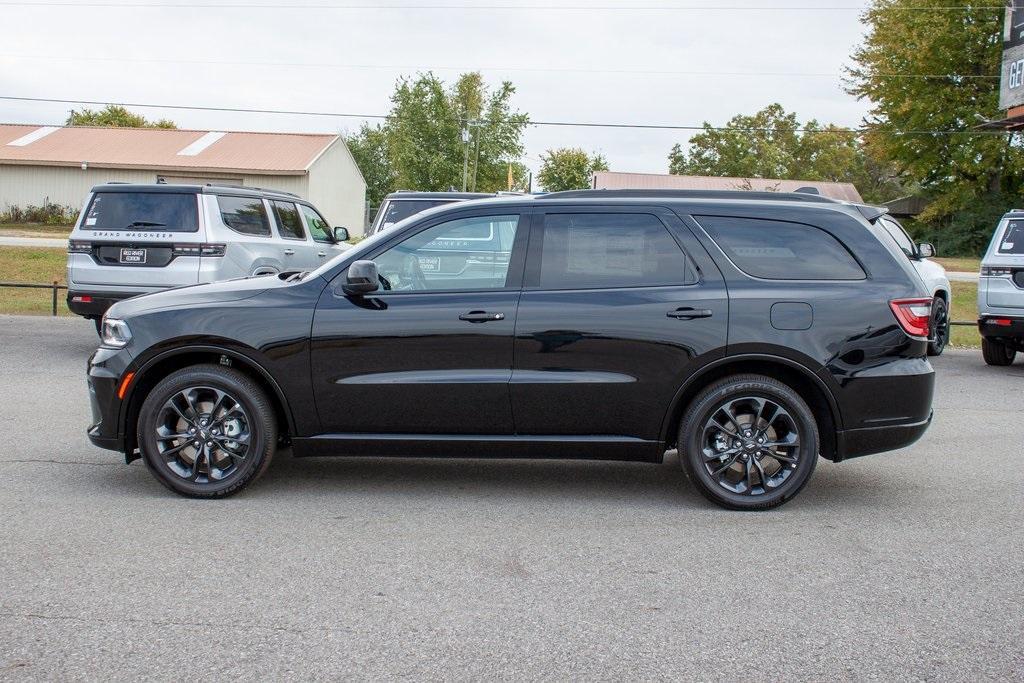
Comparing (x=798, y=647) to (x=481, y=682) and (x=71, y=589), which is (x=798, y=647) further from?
(x=71, y=589)

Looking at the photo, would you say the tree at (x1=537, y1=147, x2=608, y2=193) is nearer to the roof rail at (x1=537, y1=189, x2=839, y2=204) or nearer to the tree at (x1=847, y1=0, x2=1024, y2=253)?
the tree at (x1=847, y1=0, x2=1024, y2=253)

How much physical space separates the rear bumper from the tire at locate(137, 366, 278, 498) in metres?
6.36

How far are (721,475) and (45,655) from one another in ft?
11.9

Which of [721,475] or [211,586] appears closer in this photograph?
[211,586]

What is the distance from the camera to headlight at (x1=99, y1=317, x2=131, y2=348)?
6.17 metres

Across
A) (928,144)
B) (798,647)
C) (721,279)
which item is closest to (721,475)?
(721,279)

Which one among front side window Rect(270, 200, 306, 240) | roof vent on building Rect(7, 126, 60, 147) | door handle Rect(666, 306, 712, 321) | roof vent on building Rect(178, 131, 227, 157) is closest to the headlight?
door handle Rect(666, 306, 712, 321)

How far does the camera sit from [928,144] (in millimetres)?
53562

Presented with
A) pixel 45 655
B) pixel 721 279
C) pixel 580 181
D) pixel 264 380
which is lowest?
pixel 45 655

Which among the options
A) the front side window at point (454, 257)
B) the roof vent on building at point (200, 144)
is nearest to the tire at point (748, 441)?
the front side window at point (454, 257)

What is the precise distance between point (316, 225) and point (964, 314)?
14651 millimetres

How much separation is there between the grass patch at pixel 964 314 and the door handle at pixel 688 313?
12.1 metres

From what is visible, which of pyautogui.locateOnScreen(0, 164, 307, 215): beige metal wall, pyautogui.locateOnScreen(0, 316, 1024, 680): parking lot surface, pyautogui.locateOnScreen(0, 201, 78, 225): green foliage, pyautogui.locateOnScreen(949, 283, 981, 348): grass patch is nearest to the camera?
pyautogui.locateOnScreen(0, 316, 1024, 680): parking lot surface

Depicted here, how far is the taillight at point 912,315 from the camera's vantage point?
5.99m
